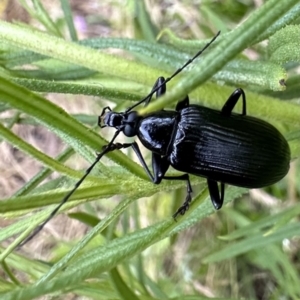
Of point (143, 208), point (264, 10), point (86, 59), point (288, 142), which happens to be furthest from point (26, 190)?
point (143, 208)

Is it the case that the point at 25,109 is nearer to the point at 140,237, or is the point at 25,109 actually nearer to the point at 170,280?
the point at 140,237

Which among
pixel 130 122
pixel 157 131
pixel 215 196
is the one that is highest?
pixel 130 122

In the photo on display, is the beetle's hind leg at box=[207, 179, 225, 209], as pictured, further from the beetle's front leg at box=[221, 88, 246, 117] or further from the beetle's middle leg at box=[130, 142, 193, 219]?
the beetle's front leg at box=[221, 88, 246, 117]

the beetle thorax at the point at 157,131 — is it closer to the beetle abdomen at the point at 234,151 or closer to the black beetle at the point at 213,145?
the black beetle at the point at 213,145

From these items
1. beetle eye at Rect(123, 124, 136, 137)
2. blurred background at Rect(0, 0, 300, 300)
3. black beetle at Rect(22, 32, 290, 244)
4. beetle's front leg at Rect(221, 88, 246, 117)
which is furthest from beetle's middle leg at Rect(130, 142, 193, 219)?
blurred background at Rect(0, 0, 300, 300)

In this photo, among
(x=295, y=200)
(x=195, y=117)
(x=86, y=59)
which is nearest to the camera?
(x=86, y=59)

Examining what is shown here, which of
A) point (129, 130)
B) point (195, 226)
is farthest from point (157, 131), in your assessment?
point (195, 226)

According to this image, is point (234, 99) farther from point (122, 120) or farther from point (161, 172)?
point (122, 120)
